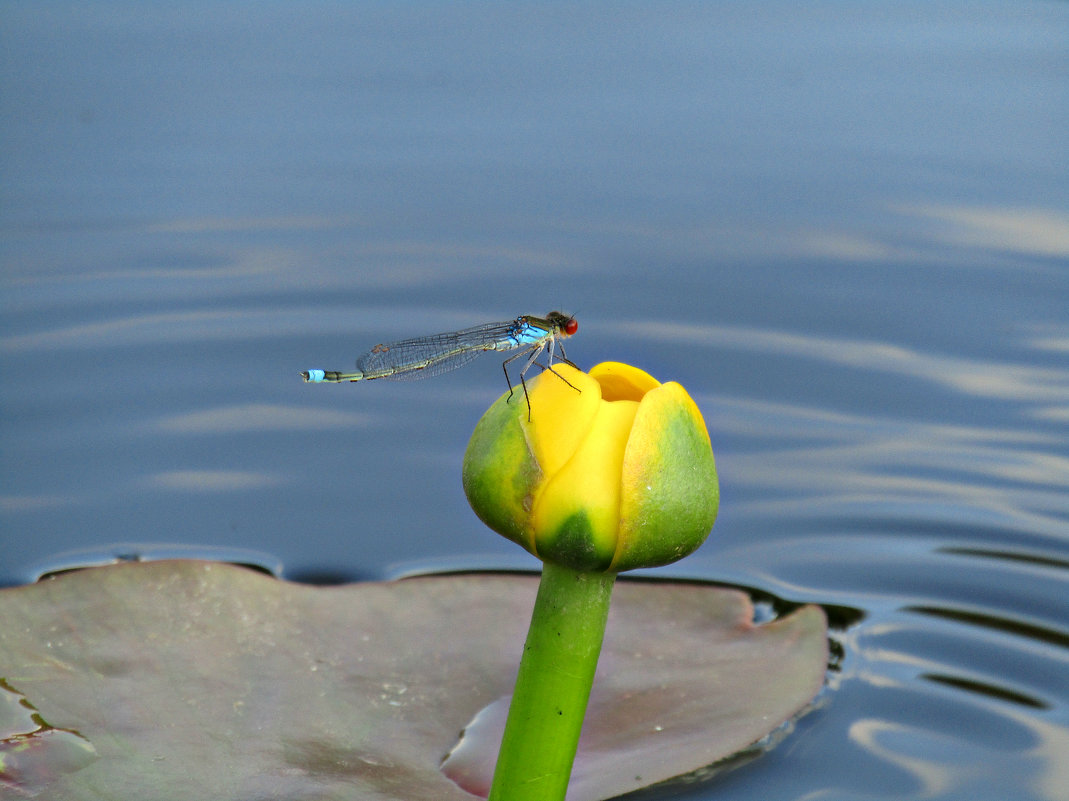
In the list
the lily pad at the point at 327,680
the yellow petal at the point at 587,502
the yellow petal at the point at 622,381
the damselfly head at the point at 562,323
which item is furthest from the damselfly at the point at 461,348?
the yellow petal at the point at 587,502

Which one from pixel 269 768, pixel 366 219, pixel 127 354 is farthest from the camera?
pixel 366 219

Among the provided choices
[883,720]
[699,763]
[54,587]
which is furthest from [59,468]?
[883,720]

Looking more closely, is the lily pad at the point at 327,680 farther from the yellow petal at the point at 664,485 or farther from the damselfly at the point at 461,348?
the yellow petal at the point at 664,485

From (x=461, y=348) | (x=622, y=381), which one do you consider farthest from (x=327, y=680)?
(x=622, y=381)

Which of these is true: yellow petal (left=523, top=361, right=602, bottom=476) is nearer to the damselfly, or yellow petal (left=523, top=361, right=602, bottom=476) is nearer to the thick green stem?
the thick green stem

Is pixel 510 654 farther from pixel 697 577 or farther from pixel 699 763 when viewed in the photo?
pixel 697 577

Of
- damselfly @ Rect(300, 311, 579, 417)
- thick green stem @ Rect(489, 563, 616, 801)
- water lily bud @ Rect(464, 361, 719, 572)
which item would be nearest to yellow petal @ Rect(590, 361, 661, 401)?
water lily bud @ Rect(464, 361, 719, 572)
